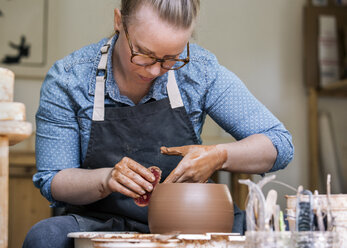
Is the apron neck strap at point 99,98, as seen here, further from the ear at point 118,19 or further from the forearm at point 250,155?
the forearm at point 250,155

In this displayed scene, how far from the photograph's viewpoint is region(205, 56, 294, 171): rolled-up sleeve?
5.34 ft

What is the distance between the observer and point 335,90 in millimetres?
3461

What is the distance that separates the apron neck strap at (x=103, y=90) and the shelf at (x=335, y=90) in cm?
188

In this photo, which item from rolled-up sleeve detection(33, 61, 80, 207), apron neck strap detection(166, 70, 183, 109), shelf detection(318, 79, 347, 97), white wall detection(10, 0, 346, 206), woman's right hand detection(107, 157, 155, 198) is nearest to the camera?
woman's right hand detection(107, 157, 155, 198)

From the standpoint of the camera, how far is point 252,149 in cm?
152

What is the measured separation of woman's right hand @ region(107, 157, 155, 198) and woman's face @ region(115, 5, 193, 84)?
311 millimetres

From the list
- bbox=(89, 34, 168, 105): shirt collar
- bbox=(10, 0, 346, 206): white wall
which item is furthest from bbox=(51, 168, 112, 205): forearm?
bbox=(10, 0, 346, 206): white wall

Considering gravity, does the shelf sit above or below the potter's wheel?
above

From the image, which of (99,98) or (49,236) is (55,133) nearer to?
(99,98)

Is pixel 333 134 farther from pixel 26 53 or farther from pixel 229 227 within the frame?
pixel 229 227

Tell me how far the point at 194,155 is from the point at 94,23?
7.48 feet

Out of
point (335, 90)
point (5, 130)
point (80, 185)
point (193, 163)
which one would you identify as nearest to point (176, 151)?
point (193, 163)

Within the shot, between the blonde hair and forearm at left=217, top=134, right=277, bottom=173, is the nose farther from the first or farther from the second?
forearm at left=217, top=134, right=277, bottom=173

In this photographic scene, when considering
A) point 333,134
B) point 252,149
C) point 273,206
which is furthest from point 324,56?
point 273,206
